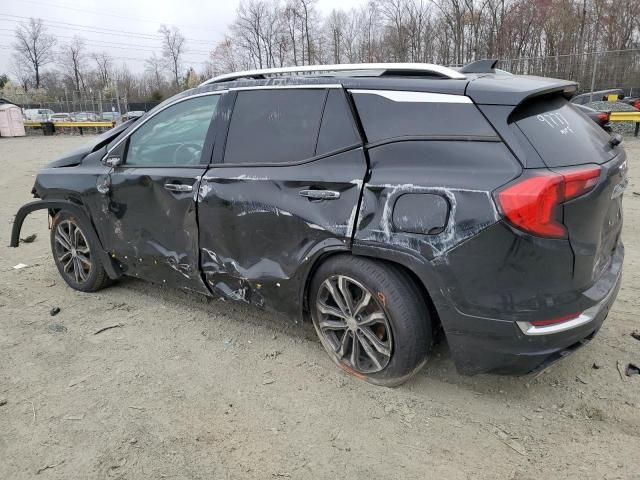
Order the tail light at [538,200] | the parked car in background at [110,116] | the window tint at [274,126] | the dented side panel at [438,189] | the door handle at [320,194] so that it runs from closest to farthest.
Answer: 1. the tail light at [538,200]
2. the dented side panel at [438,189]
3. the door handle at [320,194]
4. the window tint at [274,126]
5. the parked car in background at [110,116]

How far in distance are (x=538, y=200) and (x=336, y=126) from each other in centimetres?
120

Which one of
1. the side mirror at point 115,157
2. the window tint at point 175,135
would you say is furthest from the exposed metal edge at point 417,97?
the side mirror at point 115,157

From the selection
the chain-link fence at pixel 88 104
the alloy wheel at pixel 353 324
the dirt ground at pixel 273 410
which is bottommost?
the dirt ground at pixel 273 410

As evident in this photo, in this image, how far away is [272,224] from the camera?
122 inches

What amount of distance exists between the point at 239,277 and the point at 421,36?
40758 millimetres

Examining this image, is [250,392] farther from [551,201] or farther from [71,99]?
[71,99]

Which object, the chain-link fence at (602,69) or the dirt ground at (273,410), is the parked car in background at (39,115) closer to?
the chain-link fence at (602,69)

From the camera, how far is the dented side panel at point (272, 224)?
2.81 m

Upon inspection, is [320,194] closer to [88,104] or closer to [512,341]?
[512,341]

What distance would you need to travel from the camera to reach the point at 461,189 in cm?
239

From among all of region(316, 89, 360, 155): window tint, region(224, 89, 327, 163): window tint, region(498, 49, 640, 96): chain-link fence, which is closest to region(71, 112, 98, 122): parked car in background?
region(498, 49, 640, 96): chain-link fence

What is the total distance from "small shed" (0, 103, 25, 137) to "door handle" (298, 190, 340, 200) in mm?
36029

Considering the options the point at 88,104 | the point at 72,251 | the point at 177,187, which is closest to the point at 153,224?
the point at 177,187

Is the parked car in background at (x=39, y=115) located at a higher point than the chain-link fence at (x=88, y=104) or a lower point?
lower
